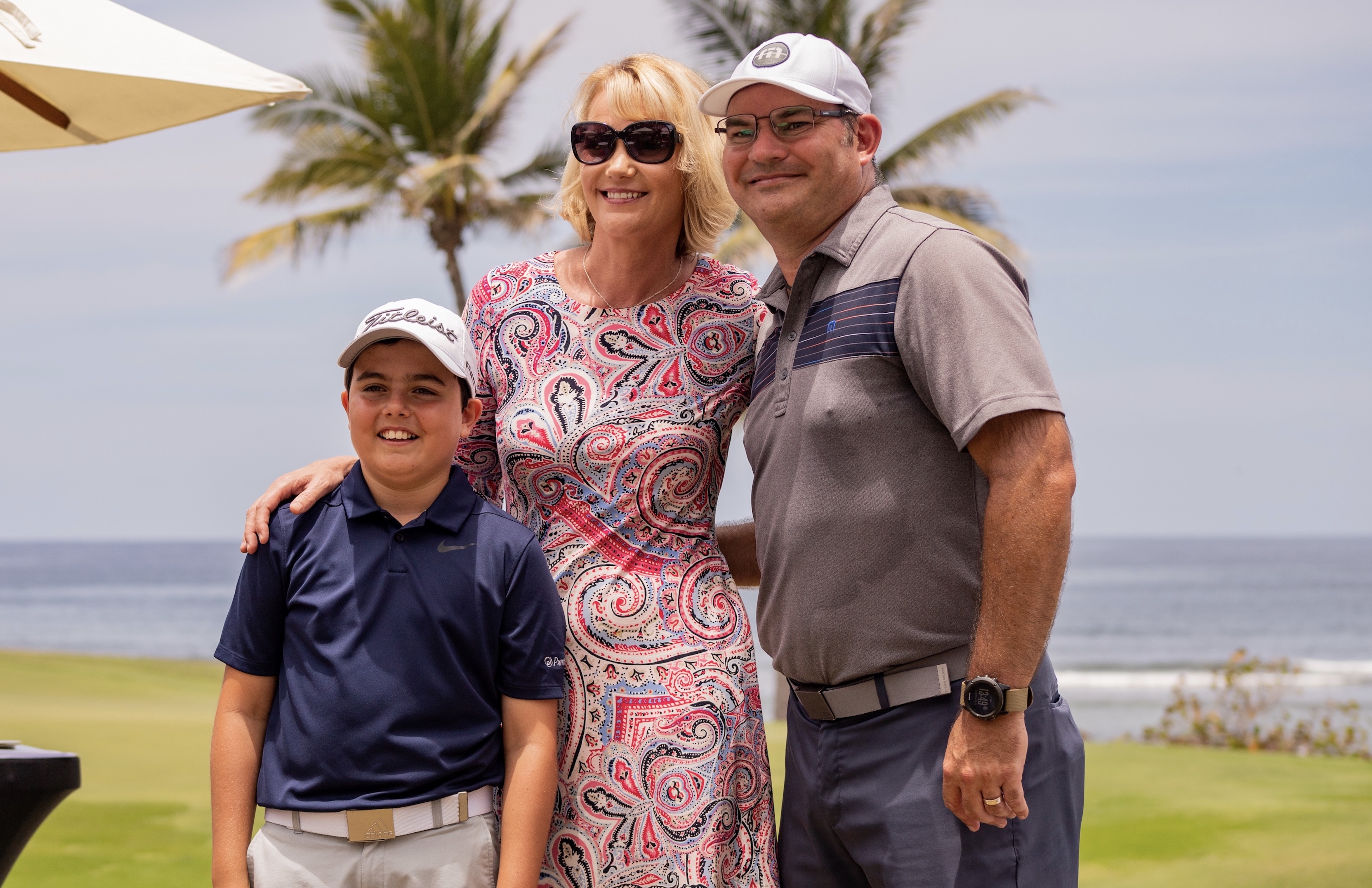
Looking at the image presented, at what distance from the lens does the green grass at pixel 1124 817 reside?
623cm

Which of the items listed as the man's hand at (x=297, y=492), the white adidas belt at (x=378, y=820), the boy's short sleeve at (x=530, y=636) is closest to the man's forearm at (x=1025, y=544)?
the boy's short sleeve at (x=530, y=636)

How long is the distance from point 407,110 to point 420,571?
17.0m

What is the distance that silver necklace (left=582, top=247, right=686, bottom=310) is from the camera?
3.23m


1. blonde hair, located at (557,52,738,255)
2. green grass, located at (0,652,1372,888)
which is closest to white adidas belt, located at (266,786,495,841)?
blonde hair, located at (557,52,738,255)

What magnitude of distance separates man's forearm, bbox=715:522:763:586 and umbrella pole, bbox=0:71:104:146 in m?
2.68

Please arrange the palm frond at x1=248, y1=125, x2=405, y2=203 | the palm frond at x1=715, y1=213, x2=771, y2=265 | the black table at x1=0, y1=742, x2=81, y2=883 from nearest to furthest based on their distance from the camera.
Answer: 1. the black table at x1=0, y1=742, x2=81, y2=883
2. the palm frond at x1=715, y1=213, x2=771, y2=265
3. the palm frond at x1=248, y1=125, x2=405, y2=203

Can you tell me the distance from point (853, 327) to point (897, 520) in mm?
448

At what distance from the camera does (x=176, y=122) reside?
4.23 m

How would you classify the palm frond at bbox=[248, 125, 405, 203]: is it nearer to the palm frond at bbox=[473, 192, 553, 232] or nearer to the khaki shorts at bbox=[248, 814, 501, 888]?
the palm frond at bbox=[473, 192, 553, 232]

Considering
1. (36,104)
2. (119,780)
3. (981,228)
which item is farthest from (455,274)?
(36,104)

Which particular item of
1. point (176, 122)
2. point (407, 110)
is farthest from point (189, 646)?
point (176, 122)

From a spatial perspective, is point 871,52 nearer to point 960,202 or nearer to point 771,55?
point 960,202

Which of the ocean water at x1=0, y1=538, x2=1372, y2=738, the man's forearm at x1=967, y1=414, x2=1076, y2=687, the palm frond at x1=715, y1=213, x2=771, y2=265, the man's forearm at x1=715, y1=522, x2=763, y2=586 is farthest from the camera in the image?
the ocean water at x1=0, y1=538, x2=1372, y2=738

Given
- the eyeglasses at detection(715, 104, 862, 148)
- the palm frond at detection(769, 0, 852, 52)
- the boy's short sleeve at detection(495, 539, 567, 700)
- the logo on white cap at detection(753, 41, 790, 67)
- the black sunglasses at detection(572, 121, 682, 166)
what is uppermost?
the palm frond at detection(769, 0, 852, 52)
